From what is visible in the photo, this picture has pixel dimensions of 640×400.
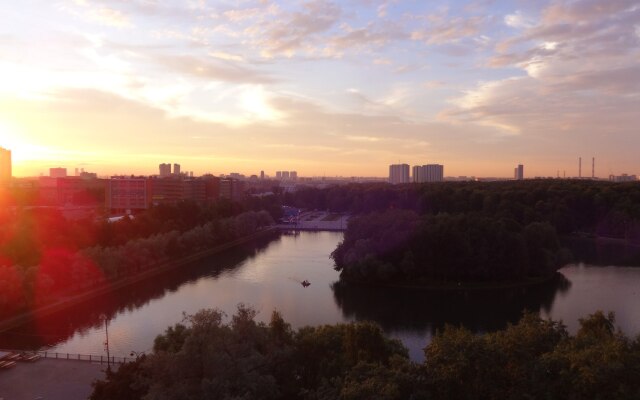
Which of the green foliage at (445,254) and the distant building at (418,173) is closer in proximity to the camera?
the green foliage at (445,254)

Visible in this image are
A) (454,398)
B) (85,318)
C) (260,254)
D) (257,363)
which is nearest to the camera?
(454,398)

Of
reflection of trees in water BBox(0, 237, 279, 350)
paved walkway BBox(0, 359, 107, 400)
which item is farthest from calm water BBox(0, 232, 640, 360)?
paved walkway BBox(0, 359, 107, 400)

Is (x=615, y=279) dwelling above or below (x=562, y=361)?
below

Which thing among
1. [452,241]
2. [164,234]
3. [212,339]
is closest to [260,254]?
[164,234]

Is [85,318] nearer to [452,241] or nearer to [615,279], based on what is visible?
[452,241]

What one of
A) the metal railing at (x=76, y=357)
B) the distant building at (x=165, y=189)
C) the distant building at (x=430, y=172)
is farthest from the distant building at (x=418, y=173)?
the metal railing at (x=76, y=357)

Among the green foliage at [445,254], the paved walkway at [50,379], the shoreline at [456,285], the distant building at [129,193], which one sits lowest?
the shoreline at [456,285]

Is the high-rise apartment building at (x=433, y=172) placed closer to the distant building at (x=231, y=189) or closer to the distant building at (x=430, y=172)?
the distant building at (x=430, y=172)
